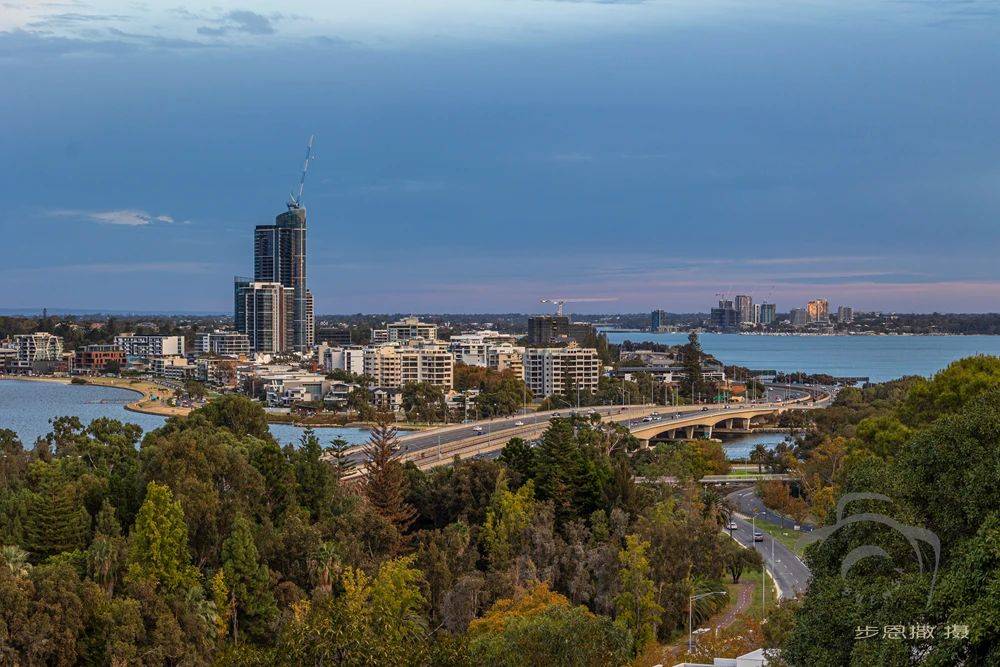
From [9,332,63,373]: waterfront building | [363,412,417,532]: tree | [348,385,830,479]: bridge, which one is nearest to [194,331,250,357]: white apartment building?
[9,332,63,373]: waterfront building

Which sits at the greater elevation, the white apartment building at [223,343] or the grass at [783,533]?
the white apartment building at [223,343]

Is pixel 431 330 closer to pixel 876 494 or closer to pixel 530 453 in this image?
pixel 530 453

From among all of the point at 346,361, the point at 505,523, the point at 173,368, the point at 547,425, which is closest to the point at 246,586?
the point at 505,523

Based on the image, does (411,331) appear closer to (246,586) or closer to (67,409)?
(67,409)

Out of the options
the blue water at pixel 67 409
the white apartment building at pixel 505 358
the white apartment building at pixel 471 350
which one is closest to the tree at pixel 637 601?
the blue water at pixel 67 409

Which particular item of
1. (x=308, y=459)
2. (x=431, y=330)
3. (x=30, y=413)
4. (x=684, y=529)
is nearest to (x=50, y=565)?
(x=308, y=459)

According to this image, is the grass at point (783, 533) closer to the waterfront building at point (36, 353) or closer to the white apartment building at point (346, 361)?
the white apartment building at point (346, 361)
